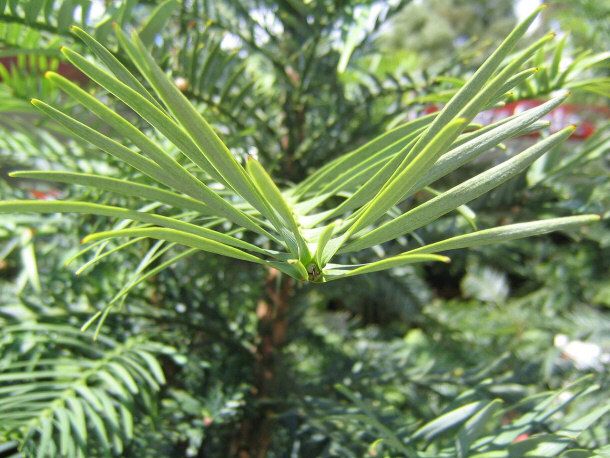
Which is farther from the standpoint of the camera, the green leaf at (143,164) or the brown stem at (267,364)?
the brown stem at (267,364)

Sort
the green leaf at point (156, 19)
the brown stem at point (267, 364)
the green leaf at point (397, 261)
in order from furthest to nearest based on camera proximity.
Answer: the brown stem at point (267, 364) → the green leaf at point (156, 19) → the green leaf at point (397, 261)

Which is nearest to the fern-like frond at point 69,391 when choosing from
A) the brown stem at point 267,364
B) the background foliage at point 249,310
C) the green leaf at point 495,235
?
the background foliage at point 249,310

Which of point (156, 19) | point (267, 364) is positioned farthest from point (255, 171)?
point (267, 364)

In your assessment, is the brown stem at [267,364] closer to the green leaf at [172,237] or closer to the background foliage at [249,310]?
the background foliage at [249,310]

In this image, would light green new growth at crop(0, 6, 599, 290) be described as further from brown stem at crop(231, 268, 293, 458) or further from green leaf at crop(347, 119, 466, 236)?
brown stem at crop(231, 268, 293, 458)

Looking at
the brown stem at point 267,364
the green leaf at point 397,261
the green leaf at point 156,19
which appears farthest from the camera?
the brown stem at point 267,364

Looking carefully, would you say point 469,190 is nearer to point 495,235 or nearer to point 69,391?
point 495,235

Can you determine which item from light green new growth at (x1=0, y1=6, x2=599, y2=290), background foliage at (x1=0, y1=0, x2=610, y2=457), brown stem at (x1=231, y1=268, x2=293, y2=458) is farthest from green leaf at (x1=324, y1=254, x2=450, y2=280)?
brown stem at (x1=231, y1=268, x2=293, y2=458)

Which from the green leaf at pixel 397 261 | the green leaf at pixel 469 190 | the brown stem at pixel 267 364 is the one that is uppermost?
the green leaf at pixel 469 190

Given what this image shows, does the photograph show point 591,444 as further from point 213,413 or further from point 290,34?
point 290,34
